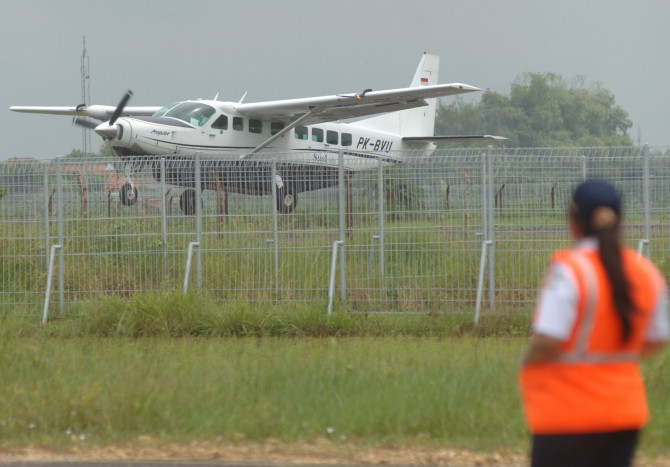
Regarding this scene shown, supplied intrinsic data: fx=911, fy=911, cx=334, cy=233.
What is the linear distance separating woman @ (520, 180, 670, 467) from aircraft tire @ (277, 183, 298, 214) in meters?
9.04

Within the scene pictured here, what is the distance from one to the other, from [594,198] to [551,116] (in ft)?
349

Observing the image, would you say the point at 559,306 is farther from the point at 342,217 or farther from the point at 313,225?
the point at 313,225

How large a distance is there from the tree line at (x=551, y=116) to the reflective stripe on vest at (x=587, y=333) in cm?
10214

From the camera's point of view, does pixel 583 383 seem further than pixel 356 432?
No

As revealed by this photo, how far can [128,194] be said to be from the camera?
Answer: 12.3m

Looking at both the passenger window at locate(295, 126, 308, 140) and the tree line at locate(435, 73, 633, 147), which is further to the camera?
the tree line at locate(435, 73, 633, 147)

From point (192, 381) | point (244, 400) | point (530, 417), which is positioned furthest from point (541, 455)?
point (192, 381)

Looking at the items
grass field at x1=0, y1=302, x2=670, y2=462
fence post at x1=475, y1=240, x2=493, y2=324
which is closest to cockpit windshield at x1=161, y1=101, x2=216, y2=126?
fence post at x1=475, y1=240, x2=493, y2=324

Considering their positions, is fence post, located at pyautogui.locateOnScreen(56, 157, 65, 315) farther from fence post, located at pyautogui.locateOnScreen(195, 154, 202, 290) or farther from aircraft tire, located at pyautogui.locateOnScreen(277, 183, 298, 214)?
aircraft tire, located at pyautogui.locateOnScreen(277, 183, 298, 214)

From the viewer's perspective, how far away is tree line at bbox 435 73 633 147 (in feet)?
347

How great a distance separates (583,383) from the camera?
2.99 meters

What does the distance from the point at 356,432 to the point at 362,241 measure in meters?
5.93

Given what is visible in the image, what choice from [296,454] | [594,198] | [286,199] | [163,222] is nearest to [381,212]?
[286,199]

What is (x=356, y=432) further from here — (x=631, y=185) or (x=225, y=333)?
(x=631, y=185)
